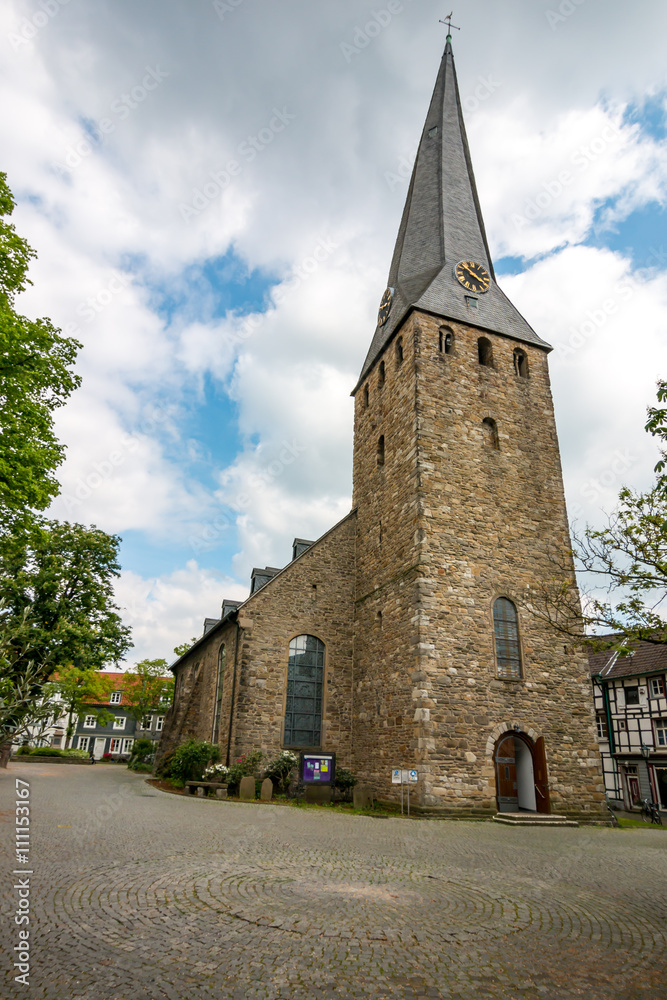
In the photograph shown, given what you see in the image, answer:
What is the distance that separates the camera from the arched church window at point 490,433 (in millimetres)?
18750

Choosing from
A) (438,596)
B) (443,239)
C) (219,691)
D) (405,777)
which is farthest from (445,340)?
(219,691)

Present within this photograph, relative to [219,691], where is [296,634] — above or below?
above

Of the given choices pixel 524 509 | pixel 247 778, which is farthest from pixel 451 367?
pixel 247 778

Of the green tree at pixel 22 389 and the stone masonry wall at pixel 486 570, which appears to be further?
the stone masonry wall at pixel 486 570

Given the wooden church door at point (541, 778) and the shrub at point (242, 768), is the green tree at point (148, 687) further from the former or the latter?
the wooden church door at point (541, 778)

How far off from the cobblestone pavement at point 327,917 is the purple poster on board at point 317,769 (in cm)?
676

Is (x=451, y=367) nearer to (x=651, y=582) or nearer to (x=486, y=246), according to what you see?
(x=486, y=246)

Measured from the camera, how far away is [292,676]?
19.1 meters

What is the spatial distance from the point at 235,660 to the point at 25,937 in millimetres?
14404

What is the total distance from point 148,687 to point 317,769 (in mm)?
34225

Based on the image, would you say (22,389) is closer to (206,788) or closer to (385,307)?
(206,788)

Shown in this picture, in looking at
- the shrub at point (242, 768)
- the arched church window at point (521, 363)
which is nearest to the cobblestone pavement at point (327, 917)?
the shrub at point (242, 768)

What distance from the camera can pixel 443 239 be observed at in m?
22.9

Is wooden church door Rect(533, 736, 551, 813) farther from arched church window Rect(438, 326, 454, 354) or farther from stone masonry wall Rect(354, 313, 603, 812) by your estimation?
arched church window Rect(438, 326, 454, 354)
